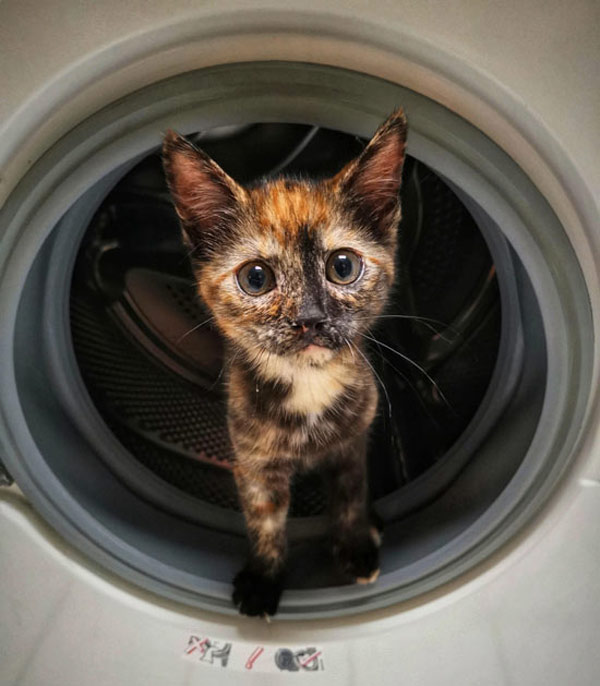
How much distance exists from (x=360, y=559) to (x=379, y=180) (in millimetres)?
491

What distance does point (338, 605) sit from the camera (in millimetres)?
835

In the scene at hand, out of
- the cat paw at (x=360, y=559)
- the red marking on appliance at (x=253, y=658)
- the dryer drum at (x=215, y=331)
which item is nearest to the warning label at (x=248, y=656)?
the red marking on appliance at (x=253, y=658)

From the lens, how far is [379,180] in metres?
0.73

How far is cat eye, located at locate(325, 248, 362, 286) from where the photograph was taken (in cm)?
73

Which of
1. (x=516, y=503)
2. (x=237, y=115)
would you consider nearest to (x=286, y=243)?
(x=237, y=115)

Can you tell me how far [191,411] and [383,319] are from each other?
12.4 inches

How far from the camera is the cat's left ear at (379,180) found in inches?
25.5

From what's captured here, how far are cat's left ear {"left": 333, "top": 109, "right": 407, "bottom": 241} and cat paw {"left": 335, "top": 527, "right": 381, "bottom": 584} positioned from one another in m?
0.41

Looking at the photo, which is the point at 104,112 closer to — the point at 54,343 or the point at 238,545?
the point at 54,343

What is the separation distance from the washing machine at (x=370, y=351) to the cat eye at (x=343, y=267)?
0.13 metres

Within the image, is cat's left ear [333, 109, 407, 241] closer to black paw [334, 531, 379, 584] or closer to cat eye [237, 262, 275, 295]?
cat eye [237, 262, 275, 295]

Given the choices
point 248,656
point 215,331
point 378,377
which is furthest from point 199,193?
point 248,656

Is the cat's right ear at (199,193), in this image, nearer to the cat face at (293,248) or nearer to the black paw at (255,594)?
the cat face at (293,248)

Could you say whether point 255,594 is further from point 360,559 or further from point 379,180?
point 379,180
